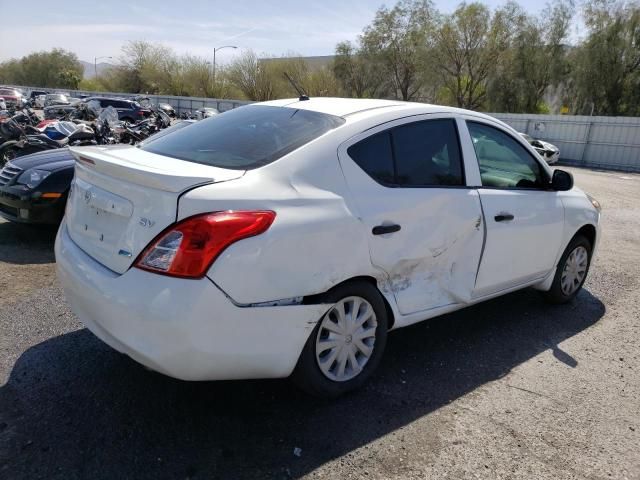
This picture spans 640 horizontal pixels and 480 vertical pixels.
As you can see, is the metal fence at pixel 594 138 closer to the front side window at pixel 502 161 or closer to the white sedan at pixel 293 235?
the front side window at pixel 502 161

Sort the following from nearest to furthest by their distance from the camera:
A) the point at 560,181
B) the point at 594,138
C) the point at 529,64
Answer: the point at 560,181
the point at 594,138
the point at 529,64

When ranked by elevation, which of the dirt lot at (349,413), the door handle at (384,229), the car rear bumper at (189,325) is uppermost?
the door handle at (384,229)

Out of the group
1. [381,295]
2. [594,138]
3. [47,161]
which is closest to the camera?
[381,295]

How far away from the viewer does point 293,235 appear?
2412 millimetres

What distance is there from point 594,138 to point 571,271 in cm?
2245

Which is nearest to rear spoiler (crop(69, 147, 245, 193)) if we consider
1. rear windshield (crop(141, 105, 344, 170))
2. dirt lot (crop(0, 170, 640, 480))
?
rear windshield (crop(141, 105, 344, 170))

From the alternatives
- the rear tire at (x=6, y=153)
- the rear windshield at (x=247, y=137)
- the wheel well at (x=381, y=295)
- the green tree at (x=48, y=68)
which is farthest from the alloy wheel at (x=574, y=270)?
the green tree at (x=48, y=68)

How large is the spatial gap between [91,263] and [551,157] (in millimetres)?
21941

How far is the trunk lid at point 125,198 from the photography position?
232cm

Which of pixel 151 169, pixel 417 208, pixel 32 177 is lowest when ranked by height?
pixel 32 177

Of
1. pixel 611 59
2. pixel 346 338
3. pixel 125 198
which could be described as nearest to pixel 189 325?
pixel 125 198

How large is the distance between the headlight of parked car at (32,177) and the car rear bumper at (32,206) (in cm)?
9

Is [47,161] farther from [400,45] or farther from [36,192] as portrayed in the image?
[400,45]

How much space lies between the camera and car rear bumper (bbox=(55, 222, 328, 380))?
2217mm
